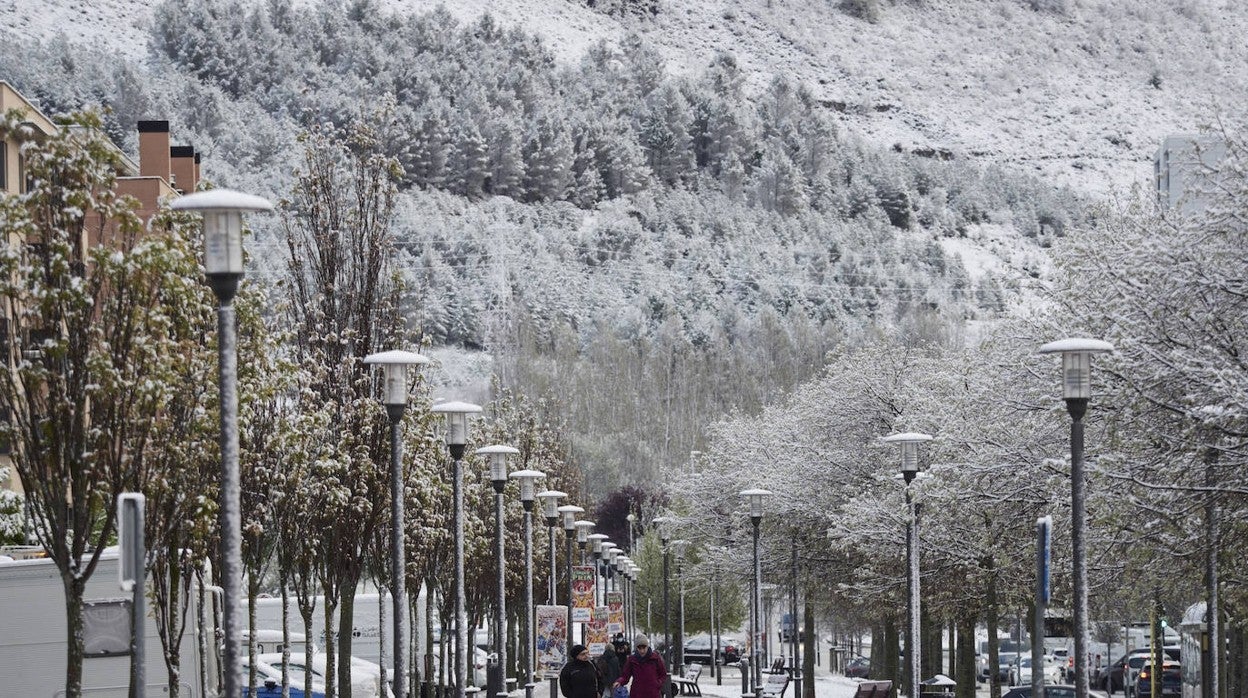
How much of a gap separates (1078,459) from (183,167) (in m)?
42.1

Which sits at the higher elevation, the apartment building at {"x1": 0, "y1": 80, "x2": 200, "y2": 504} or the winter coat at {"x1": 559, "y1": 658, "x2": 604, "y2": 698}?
the apartment building at {"x1": 0, "y1": 80, "x2": 200, "y2": 504}

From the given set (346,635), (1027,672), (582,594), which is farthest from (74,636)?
(1027,672)

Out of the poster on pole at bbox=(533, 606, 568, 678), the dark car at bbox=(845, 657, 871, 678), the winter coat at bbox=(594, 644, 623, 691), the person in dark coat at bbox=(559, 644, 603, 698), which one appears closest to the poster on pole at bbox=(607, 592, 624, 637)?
the poster on pole at bbox=(533, 606, 568, 678)

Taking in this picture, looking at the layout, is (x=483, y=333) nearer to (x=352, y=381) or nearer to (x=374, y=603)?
(x=374, y=603)

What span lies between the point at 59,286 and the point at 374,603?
38.2 metres

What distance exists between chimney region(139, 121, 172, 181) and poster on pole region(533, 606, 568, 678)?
19.2 meters

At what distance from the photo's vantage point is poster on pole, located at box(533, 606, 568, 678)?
1524 inches

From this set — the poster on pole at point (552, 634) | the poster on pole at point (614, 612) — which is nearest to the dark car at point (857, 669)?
the poster on pole at point (614, 612)

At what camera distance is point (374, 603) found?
5500 centimetres

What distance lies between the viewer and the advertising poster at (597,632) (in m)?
44.2

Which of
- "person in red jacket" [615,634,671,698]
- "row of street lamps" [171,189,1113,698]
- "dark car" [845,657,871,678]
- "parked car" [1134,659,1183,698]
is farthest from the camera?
"dark car" [845,657,871,678]

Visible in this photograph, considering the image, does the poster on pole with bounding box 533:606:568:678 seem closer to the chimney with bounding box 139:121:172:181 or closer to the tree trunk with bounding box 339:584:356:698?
the tree trunk with bounding box 339:584:356:698

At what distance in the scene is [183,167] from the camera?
188 ft

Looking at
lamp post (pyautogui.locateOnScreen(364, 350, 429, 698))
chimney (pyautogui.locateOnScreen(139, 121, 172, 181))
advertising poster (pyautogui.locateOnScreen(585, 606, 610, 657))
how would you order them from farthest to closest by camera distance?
chimney (pyautogui.locateOnScreen(139, 121, 172, 181))
advertising poster (pyautogui.locateOnScreen(585, 606, 610, 657))
lamp post (pyautogui.locateOnScreen(364, 350, 429, 698))
